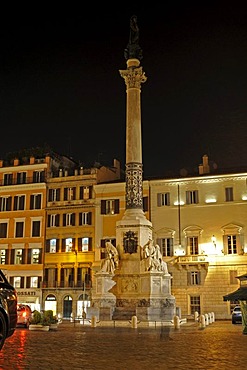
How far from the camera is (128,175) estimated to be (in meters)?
37.6

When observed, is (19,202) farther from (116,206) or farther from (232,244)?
(232,244)

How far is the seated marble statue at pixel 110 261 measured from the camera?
3509 cm

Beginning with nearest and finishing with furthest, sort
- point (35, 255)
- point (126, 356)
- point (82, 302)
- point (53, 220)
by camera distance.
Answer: point (126, 356) → point (82, 302) → point (35, 255) → point (53, 220)

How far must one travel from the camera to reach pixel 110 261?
35.3 metres

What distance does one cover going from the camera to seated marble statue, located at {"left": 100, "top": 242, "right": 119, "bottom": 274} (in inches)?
1382

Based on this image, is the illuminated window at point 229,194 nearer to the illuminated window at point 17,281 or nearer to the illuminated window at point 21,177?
the illuminated window at point 21,177

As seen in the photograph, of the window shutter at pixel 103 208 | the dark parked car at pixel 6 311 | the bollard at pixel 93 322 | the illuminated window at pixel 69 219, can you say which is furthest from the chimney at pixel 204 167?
the dark parked car at pixel 6 311

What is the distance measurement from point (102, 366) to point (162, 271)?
23.2 m

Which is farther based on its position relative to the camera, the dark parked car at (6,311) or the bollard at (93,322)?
the bollard at (93,322)

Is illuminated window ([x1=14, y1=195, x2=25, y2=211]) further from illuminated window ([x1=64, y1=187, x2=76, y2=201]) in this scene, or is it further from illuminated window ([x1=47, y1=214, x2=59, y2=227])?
illuminated window ([x1=64, y1=187, x2=76, y2=201])

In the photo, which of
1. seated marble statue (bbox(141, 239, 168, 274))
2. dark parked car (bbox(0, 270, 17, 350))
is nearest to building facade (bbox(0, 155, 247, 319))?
seated marble statue (bbox(141, 239, 168, 274))

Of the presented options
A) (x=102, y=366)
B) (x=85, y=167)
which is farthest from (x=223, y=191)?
(x=102, y=366)

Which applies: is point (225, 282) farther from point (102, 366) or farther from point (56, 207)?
point (102, 366)

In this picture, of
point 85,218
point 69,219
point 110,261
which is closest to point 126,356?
point 110,261
